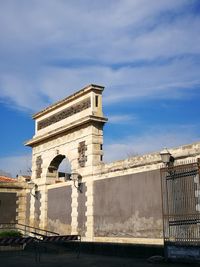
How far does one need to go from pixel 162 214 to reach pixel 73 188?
19.8 ft

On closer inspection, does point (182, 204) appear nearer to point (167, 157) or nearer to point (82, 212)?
point (167, 157)

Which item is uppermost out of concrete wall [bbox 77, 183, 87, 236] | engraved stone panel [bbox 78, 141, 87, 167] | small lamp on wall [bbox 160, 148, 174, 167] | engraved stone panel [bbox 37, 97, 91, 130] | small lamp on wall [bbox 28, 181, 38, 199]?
engraved stone panel [bbox 37, 97, 91, 130]

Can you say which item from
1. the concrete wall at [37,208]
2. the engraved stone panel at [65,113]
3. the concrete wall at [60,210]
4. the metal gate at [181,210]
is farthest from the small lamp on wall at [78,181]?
the metal gate at [181,210]

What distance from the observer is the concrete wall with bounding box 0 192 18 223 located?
69.5 feet

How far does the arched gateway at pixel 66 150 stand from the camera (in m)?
16.8

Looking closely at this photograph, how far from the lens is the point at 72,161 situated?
706 inches

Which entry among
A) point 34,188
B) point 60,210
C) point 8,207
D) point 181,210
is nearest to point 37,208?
point 34,188

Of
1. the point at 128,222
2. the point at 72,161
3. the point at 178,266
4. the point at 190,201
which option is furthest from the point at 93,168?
the point at 178,266

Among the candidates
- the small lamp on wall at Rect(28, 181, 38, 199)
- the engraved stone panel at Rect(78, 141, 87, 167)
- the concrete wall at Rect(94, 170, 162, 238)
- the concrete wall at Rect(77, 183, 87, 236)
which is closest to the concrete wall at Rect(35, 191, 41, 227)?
the small lamp on wall at Rect(28, 181, 38, 199)

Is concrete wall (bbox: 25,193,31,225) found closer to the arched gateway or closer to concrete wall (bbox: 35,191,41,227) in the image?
the arched gateway

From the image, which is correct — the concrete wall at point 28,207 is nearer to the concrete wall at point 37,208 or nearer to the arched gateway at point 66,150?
the arched gateway at point 66,150

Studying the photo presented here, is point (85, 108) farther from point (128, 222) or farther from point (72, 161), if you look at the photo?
point (128, 222)

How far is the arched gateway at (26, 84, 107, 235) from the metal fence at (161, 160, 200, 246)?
15.5ft

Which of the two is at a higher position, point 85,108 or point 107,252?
point 85,108
